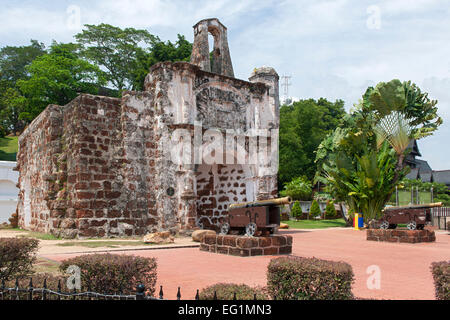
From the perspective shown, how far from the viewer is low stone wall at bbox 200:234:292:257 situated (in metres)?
9.06

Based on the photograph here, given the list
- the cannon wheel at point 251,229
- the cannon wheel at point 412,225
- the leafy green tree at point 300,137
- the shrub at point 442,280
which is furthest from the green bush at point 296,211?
the shrub at point 442,280

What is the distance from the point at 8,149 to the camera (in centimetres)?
4181

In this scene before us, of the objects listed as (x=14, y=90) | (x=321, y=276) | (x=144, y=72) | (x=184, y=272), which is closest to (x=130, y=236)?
(x=184, y=272)

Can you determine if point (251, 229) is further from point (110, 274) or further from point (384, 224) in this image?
point (384, 224)

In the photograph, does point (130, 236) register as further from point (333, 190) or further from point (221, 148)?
point (333, 190)

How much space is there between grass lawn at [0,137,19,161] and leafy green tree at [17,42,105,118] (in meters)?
6.29

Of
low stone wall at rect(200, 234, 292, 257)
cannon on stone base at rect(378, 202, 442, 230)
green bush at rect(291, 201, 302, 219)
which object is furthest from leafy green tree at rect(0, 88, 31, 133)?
cannon on stone base at rect(378, 202, 442, 230)

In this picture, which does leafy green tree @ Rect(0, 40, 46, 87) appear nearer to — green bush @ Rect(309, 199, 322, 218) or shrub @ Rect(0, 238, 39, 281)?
green bush @ Rect(309, 199, 322, 218)

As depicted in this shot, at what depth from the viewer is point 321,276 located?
420 centimetres

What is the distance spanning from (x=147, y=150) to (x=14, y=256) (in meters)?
8.71

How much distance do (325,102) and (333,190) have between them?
93.3ft

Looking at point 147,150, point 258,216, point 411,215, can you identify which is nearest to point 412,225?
point 411,215

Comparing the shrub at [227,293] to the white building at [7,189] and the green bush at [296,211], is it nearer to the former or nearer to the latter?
the white building at [7,189]

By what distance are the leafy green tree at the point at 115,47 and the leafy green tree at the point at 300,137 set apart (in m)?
16.8
